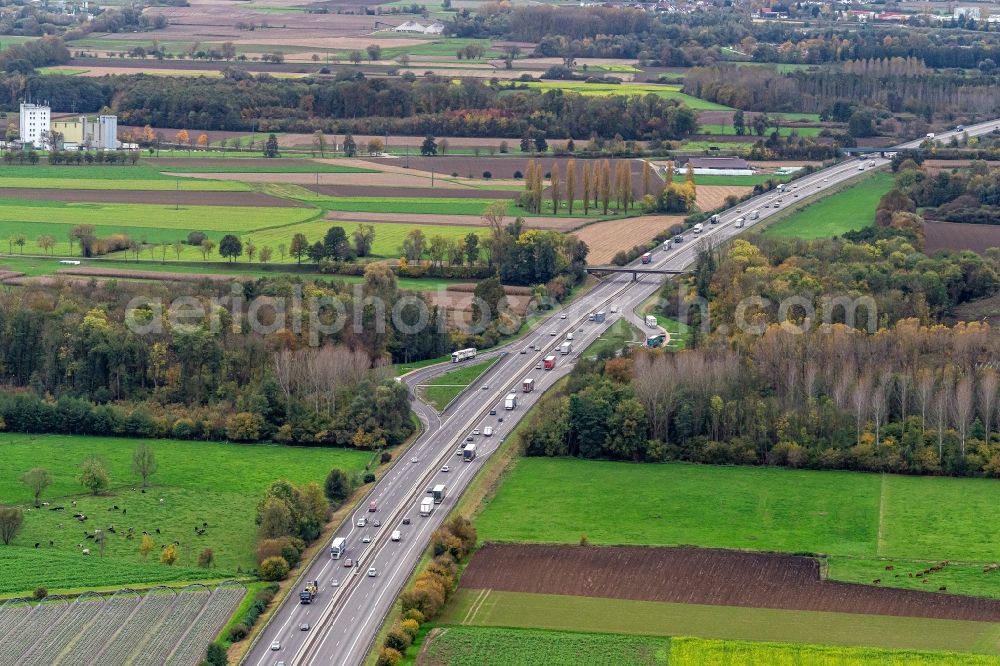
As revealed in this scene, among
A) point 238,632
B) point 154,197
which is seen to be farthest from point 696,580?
point 154,197

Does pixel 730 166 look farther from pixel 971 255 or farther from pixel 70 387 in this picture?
pixel 70 387

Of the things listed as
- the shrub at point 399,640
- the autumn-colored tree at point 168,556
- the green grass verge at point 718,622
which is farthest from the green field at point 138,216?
the shrub at point 399,640

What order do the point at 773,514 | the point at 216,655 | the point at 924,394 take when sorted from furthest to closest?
the point at 924,394
the point at 773,514
the point at 216,655

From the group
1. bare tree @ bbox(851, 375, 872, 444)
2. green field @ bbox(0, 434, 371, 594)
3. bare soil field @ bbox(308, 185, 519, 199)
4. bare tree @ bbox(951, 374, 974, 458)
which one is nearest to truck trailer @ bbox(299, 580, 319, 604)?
green field @ bbox(0, 434, 371, 594)

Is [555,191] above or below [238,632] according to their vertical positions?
above

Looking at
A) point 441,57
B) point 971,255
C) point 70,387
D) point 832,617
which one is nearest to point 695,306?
point 971,255

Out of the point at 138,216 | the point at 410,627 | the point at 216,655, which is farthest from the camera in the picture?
the point at 138,216

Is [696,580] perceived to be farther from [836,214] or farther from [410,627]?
[836,214]
